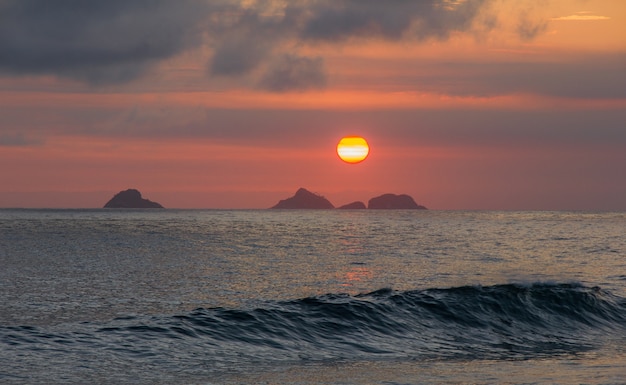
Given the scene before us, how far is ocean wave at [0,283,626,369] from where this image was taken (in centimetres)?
2495

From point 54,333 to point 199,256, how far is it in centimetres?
4402

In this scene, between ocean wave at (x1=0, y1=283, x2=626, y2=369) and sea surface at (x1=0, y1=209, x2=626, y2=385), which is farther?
ocean wave at (x1=0, y1=283, x2=626, y2=369)

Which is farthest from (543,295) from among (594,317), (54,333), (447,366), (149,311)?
(54,333)

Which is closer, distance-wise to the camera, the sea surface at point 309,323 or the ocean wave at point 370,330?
the sea surface at point 309,323

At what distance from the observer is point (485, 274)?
52000 millimetres

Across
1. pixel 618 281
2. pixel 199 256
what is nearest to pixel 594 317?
pixel 618 281

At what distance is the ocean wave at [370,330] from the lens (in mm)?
24953

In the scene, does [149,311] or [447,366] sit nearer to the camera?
[447,366]

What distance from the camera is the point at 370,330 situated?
30.5 m

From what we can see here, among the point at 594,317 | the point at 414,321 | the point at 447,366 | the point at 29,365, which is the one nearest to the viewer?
the point at 29,365

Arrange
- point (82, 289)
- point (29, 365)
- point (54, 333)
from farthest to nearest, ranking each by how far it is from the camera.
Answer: point (82, 289) → point (54, 333) → point (29, 365)

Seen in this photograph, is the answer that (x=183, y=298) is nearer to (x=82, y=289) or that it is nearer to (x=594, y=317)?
(x=82, y=289)

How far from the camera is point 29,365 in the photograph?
69.5ft

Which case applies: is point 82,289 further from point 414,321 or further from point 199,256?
point 199,256
